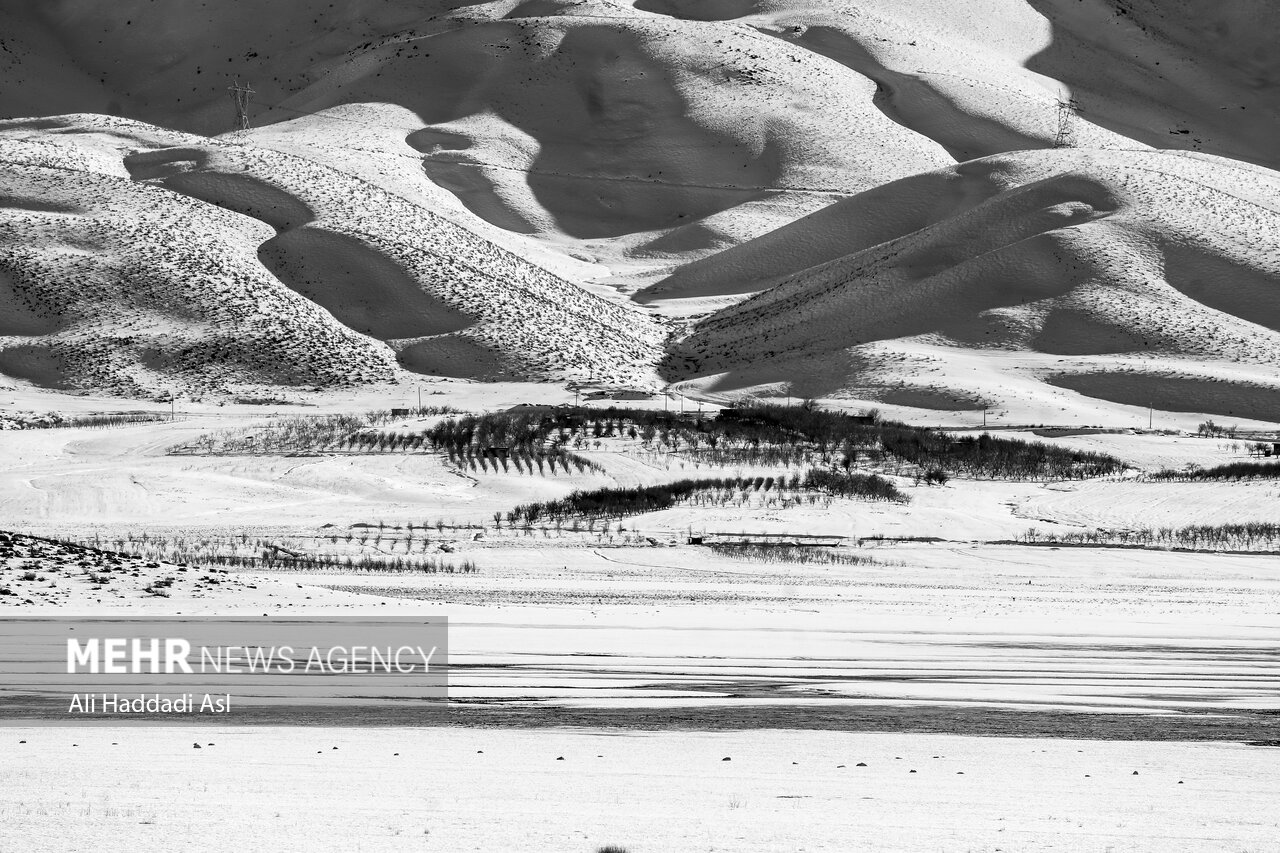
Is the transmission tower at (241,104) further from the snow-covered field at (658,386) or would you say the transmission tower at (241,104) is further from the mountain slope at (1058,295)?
the mountain slope at (1058,295)

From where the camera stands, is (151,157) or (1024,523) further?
(151,157)

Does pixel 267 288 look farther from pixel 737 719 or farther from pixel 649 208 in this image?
pixel 737 719

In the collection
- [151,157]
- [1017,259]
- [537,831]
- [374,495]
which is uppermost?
[151,157]

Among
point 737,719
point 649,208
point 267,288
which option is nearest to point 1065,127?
point 649,208

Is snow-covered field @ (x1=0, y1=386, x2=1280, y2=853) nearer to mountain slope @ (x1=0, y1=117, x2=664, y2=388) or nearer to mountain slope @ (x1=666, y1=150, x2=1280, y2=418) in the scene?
mountain slope @ (x1=0, y1=117, x2=664, y2=388)

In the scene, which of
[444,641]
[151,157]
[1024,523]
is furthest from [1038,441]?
[151,157]

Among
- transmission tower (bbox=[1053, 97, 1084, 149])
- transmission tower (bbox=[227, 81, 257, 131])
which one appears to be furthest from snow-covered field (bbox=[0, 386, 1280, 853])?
transmission tower (bbox=[227, 81, 257, 131])

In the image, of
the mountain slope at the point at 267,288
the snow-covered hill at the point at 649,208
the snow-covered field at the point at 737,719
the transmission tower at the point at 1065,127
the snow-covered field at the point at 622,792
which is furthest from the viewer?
the transmission tower at the point at 1065,127

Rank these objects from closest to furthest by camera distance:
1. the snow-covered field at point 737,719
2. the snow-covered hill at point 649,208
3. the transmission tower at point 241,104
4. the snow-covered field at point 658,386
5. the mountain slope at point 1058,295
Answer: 1. the snow-covered field at point 737,719
2. the snow-covered field at point 658,386
3. the mountain slope at point 1058,295
4. the snow-covered hill at point 649,208
5. the transmission tower at point 241,104

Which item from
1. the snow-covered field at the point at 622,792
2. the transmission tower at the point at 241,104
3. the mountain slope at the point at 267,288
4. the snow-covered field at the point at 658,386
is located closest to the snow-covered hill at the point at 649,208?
the mountain slope at the point at 267,288

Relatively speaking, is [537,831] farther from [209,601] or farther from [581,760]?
[209,601]

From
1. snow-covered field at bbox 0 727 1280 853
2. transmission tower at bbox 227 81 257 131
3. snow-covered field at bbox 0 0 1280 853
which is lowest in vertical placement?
snow-covered field at bbox 0 727 1280 853
